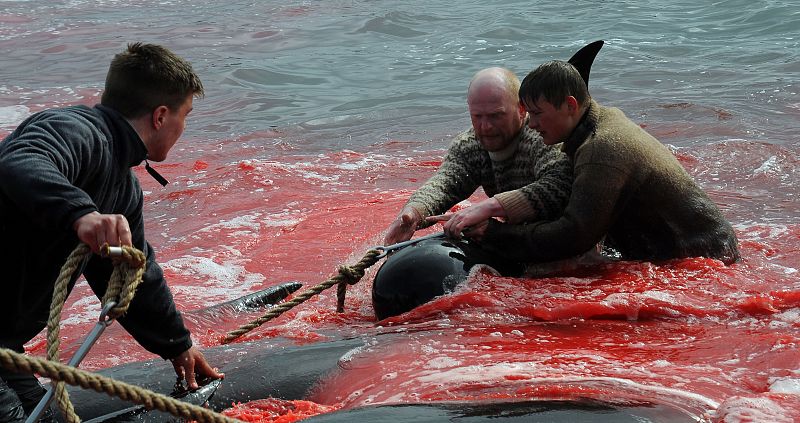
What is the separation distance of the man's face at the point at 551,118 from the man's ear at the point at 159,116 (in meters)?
2.27

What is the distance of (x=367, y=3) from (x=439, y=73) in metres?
8.31

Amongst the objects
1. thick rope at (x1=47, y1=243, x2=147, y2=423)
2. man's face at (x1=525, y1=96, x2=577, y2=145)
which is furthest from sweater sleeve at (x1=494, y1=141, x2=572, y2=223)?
thick rope at (x1=47, y1=243, x2=147, y2=423)

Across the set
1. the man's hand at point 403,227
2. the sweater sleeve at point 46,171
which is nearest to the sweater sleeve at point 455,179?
the man's hand at point 403,227

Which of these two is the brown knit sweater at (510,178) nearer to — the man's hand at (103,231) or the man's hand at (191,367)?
the man's hand at (191,367)

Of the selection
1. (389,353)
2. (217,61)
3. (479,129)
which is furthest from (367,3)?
(389,353)

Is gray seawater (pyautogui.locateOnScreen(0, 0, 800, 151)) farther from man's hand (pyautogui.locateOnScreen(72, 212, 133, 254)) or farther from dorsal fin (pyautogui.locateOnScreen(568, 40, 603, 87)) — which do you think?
man's hand (pyautogui.locateOnScreen(72, 212, 133, 254))

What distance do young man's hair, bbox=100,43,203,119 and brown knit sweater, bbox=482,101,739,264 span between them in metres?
2.32

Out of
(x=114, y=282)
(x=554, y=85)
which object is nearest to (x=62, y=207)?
(x=114, y=282)

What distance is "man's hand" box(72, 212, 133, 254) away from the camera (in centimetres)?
302

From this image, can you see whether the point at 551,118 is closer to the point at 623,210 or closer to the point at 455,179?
the point at 623,210

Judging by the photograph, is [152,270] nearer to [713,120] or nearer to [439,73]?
[713,120]

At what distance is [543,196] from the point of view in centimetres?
561

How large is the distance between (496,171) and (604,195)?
0.91 metres

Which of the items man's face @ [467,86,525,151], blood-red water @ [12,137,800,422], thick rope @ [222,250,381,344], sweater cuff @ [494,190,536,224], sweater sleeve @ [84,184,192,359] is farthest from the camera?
man's face @ [467,86,525,151]
